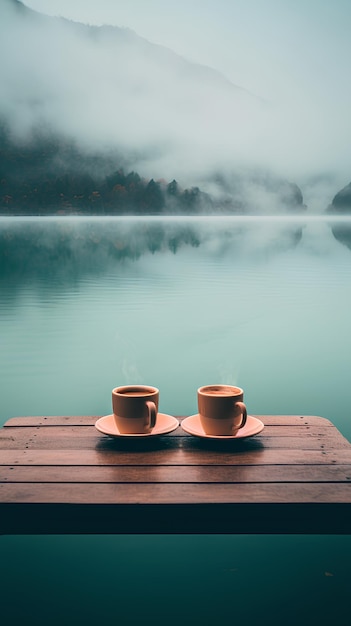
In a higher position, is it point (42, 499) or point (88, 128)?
point (88, 128)

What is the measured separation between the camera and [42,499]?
1.64m

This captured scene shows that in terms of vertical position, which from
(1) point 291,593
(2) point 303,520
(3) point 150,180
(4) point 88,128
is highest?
(4) point 88,128

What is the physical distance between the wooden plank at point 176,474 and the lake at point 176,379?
0.95 m

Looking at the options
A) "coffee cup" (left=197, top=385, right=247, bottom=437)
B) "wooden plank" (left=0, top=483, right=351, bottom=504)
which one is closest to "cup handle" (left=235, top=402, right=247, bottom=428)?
"coffee cup" (left=197, top=385, right=247, bottom=437)

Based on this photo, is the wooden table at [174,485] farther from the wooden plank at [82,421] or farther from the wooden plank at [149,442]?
the wooden plank at [82,421]

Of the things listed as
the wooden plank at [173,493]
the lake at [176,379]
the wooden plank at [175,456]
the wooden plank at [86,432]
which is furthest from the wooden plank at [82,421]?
the lake at [176,379]

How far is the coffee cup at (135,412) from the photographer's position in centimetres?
195

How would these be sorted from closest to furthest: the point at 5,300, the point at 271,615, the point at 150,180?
the point at 271,615, the point at 5,300, the point at 150,180

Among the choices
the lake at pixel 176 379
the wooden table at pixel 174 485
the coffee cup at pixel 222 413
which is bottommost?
the lake at pixel 176 379

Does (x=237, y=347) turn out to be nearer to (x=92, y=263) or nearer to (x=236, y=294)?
(x=236, y=294)

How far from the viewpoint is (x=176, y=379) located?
24.6 feet

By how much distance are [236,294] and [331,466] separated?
1445cm

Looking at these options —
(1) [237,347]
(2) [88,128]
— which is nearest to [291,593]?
(1) [237,347]

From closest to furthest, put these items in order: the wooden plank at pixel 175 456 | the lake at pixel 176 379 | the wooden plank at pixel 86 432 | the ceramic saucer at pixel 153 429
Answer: the wooden plank at pixel 175 456, the ceramic saucer at pixel 153 429, the wooden plank at pixel 86 432, the lake at pixel 176 379
